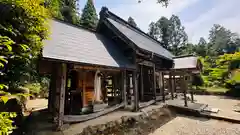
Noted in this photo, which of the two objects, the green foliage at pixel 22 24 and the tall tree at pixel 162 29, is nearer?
the green foliage at pixel 22 24

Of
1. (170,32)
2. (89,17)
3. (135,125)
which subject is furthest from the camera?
(170,32)

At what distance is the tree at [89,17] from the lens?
26.7 m

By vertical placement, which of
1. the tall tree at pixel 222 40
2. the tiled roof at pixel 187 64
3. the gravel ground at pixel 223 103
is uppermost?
the tall tree at pixel 222 40

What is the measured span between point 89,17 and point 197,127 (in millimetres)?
27092

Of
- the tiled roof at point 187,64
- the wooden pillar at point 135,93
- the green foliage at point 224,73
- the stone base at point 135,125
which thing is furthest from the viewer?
the green foliage at point 224,73

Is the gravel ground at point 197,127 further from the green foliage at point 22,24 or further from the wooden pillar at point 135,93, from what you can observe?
the green foliage at point 22,24

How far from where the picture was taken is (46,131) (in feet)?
13.7

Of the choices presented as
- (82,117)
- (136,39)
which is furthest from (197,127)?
(136,39)

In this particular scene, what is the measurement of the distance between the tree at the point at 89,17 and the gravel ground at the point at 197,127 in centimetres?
2372

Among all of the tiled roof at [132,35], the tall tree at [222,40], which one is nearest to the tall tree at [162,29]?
the tall tree at [222,40]

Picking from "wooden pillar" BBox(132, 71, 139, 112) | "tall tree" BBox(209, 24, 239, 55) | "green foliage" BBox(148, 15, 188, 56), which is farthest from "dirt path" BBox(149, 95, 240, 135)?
"green foliage" BBox(148, 15, 188, 56)

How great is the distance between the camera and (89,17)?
91.2ft

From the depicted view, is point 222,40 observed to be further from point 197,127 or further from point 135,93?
point 135,93

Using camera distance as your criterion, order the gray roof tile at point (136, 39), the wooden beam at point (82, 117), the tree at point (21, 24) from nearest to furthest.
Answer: the tree at point (21, 24), the wooden beam at point (82, 117), the gray roof tile at point (136, 39)
